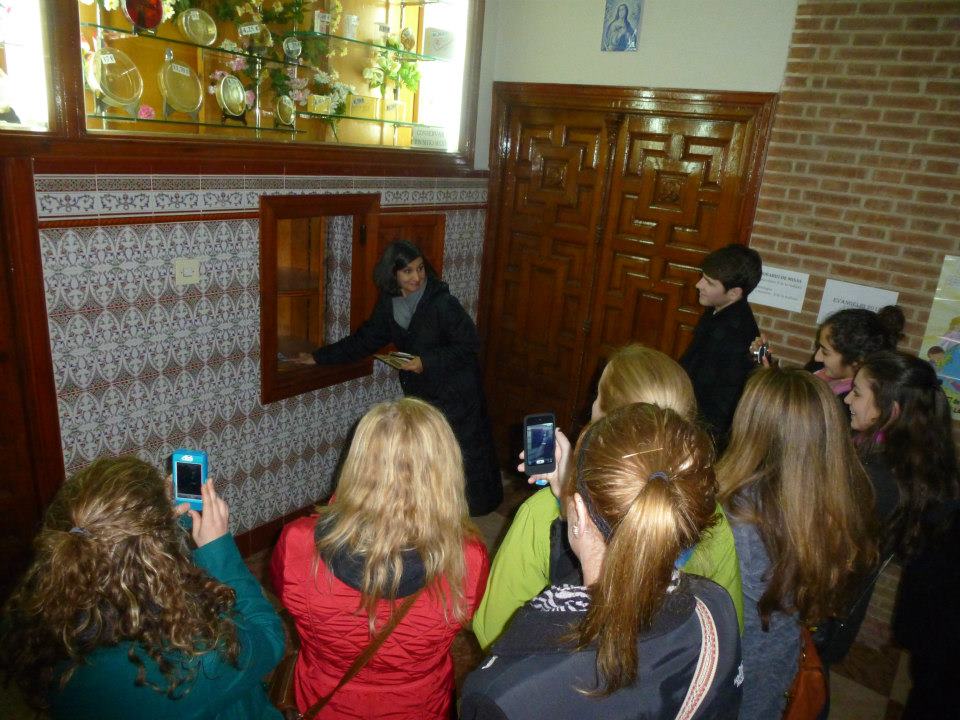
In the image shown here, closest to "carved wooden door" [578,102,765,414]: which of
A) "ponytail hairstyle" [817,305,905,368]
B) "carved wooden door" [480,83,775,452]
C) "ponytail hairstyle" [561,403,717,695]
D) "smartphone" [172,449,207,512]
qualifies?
"carved wooden door" [480,83,775,452]

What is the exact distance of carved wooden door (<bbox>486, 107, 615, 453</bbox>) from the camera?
4148 mm

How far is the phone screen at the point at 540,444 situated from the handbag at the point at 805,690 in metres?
0.82

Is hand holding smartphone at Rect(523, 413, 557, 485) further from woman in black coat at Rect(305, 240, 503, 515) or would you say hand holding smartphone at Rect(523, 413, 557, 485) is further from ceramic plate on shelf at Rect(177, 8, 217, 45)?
ceramic plate on shelf at Rect(177, 8, 217, 45)

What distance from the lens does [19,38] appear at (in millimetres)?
2365

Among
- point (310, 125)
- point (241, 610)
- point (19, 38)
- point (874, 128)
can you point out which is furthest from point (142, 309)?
point (874, 128)

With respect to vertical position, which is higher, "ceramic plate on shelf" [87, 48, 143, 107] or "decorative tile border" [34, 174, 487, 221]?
"ceramic plate on shelf" [87, 48, 143, 107]

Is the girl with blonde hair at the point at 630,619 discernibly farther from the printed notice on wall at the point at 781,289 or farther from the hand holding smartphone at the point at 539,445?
the printed notice on wall at the point at 781,289

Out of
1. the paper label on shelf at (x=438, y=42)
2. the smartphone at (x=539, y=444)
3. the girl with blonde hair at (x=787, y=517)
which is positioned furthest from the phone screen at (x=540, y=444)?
the paper label on shelf at (x=438, y=42)

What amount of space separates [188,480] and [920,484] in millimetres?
2191

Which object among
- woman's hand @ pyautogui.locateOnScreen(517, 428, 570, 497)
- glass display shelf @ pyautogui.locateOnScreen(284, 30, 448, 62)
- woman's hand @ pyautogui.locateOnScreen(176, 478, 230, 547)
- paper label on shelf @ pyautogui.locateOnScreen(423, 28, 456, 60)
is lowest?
woman's hand @ pyautogui.locateOnScreen(176, 478, 230, 547)

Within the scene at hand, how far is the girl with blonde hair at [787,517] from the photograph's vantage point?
1.66 meters

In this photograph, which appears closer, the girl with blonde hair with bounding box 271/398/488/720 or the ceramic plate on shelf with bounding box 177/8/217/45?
the girl with blonde hair with bounding box 271/398/488/720

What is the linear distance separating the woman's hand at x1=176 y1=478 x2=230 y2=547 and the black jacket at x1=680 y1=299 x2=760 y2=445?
6.94 feet

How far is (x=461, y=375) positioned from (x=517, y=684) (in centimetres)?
246
